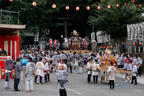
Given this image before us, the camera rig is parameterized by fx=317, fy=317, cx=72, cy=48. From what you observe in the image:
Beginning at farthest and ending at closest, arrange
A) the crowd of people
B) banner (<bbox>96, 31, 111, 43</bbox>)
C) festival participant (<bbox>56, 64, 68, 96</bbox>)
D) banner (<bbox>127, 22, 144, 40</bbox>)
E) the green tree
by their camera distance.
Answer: banner (<bbox>96, 31, 111, 43</bbox>) < the green tree < banner (<bbox>127, 22, 144, 40</bbox>) < the crowd of people < festival participant (<bbox>56, 64, 68, 96</bbox>)

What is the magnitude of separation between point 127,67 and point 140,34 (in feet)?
32.3

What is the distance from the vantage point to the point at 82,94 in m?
15.8

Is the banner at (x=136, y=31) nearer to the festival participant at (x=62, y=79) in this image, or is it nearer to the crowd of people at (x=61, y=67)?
the crowd of people at (x=61, y=67)

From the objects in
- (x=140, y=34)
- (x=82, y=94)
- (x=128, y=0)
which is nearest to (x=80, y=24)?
(x=140, y=34)

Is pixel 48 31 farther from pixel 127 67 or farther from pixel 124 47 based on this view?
pixel 127 67

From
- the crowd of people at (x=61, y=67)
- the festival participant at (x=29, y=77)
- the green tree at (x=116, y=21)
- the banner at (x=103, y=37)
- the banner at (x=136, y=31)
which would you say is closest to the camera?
the crowd of people at (x=61, y=67)

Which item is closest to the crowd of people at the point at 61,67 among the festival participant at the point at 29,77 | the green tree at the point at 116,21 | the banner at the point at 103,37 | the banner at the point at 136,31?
the festival participant at the point at 29,77

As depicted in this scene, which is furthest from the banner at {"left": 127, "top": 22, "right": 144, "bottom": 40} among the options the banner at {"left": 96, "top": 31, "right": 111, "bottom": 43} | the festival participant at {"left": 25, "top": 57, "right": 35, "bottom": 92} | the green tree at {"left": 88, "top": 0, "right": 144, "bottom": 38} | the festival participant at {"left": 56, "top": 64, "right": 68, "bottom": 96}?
the festival participant at {"left": 56, "top": 64, "right": 68, "bottom": 96}

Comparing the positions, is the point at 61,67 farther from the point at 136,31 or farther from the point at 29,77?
the point at 136,31

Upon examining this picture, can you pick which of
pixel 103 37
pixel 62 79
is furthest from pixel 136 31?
pixel 62 79

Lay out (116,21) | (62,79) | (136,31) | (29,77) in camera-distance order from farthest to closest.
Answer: (116,21), (136,31), (29,77), (62,79)

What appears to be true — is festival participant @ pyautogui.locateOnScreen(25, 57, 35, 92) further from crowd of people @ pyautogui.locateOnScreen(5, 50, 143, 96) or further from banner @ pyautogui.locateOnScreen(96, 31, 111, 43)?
banner @ pyautogui.locateOnScreen(96, 31, 111, 43)

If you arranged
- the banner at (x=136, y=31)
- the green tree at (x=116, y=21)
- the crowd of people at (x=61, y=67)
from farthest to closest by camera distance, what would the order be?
the green tree at (x=116, y=21) < the banner at (x=136, y=31) < the crowd of people at (x=61, y=67)

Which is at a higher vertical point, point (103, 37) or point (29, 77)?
point (103, 37)
